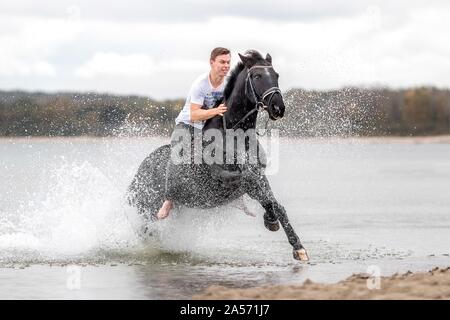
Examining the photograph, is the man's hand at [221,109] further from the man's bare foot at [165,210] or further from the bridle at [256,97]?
the man's bare foot at [165,210]

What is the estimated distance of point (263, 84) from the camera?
13.3 m

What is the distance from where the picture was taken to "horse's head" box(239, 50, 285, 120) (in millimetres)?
12977

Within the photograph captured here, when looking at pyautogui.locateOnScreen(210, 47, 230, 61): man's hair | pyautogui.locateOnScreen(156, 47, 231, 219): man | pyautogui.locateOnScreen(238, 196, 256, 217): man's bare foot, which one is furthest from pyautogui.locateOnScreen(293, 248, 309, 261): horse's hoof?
pyautogui.locateOnScreen(210, 47, 230, 61): man's hair

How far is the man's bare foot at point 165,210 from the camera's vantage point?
1488 cm

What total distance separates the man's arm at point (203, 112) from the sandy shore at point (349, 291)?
10.3ft

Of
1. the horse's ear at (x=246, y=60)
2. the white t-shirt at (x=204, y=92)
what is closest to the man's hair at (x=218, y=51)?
the horse's ear at (x=246, y=60)

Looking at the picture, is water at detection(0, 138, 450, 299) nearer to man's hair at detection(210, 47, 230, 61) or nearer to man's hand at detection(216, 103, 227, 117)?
man's hand at detection(216, 103, 227, 117)

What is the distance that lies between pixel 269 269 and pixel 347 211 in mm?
12217

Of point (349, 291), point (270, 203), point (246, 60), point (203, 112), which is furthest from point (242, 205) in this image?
point (349, 291)

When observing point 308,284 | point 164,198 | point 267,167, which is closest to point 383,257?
point 267,167

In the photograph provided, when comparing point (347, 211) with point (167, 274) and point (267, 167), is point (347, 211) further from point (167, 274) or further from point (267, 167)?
point (167, 274)

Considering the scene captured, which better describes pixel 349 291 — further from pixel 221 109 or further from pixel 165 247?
pixel 165 247

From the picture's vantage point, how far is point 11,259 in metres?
15.0
